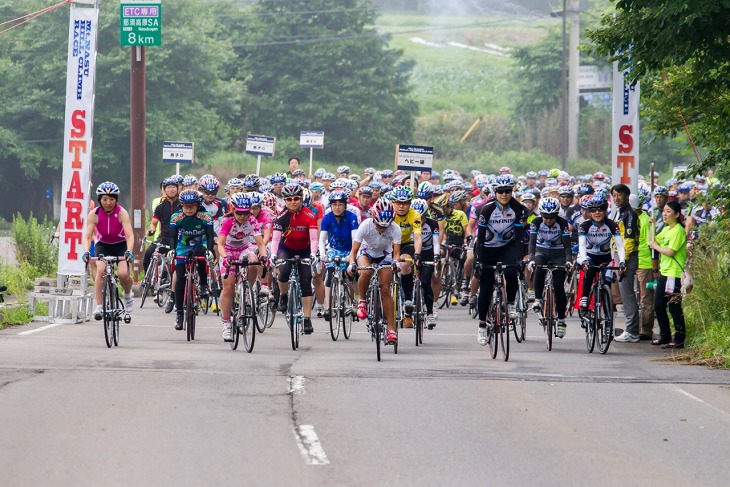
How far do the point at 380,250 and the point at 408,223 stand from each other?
1420 millimetres

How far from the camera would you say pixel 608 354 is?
17141 mm

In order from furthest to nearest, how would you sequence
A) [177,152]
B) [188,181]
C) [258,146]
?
[258,146] < [177,152] < [188,181]

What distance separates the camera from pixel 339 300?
18.2m

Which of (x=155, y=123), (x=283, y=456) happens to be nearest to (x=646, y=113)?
(x=283, y=456)

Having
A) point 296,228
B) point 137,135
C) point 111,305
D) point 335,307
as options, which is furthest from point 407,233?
point 137,135

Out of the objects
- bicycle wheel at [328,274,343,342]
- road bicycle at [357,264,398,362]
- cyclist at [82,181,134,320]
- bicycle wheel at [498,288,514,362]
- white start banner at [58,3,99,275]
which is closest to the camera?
bicycle wheel at [498,288,514,362]

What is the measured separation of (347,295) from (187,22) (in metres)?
48.0

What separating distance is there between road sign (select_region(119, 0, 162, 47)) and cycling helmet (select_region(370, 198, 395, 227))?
10.6 metres

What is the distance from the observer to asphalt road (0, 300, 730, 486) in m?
9.12

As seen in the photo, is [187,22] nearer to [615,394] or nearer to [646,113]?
[646,113]

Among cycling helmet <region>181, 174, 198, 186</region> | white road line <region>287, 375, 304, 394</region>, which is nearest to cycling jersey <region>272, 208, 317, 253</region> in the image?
white road line <region>287, 375, 304, 394</region>

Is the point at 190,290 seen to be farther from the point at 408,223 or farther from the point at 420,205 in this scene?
the point at 420,205

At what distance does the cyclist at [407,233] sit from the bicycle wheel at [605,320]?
7.48 ft

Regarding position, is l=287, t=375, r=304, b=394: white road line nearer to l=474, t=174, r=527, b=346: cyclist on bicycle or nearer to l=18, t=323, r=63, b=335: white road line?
l=474, t=174, r=527, b=346: cyclist on bicycle
